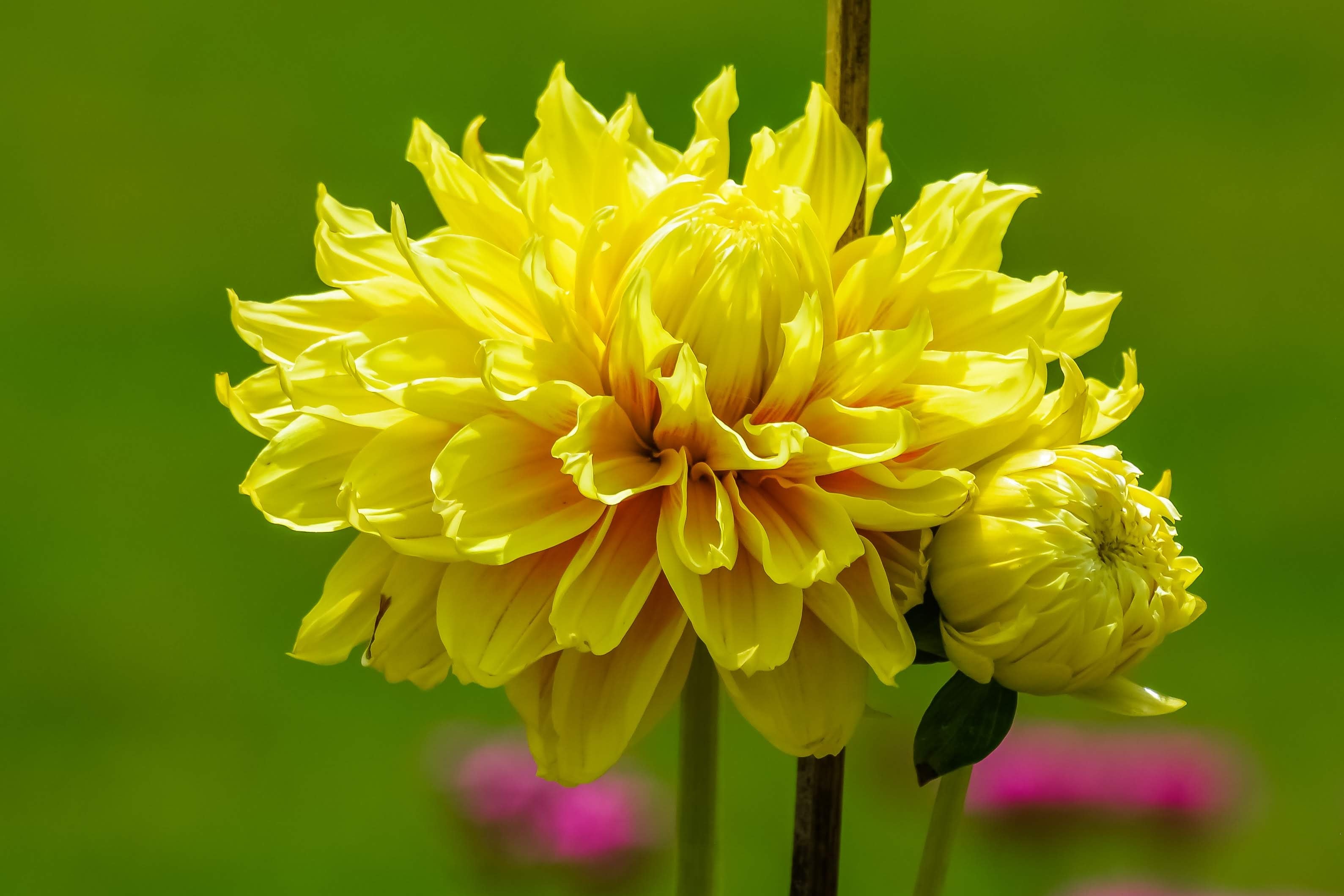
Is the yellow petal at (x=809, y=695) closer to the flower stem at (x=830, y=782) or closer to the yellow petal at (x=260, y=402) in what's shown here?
the flower stem at (x=830, y=782)

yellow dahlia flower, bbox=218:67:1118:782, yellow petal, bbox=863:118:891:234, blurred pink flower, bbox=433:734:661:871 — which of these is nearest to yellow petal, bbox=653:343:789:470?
yellow dahlia flower, bbox=218:67:1118:782

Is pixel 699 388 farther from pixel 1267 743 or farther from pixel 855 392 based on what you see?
pixel 1267 743

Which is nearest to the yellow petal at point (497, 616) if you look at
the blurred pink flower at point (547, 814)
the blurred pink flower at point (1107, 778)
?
the blurred pink flower at point (547, 814)

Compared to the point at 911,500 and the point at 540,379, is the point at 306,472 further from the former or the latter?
the point at 911,500

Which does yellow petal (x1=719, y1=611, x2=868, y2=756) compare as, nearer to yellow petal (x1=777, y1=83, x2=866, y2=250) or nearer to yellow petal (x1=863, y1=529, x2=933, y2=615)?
yellow petal (x1=863, y1=529, x2=933, y2=615)

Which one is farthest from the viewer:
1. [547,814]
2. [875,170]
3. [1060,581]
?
[547,814]

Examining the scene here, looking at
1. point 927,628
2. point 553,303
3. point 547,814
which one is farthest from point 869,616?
point 547,814
